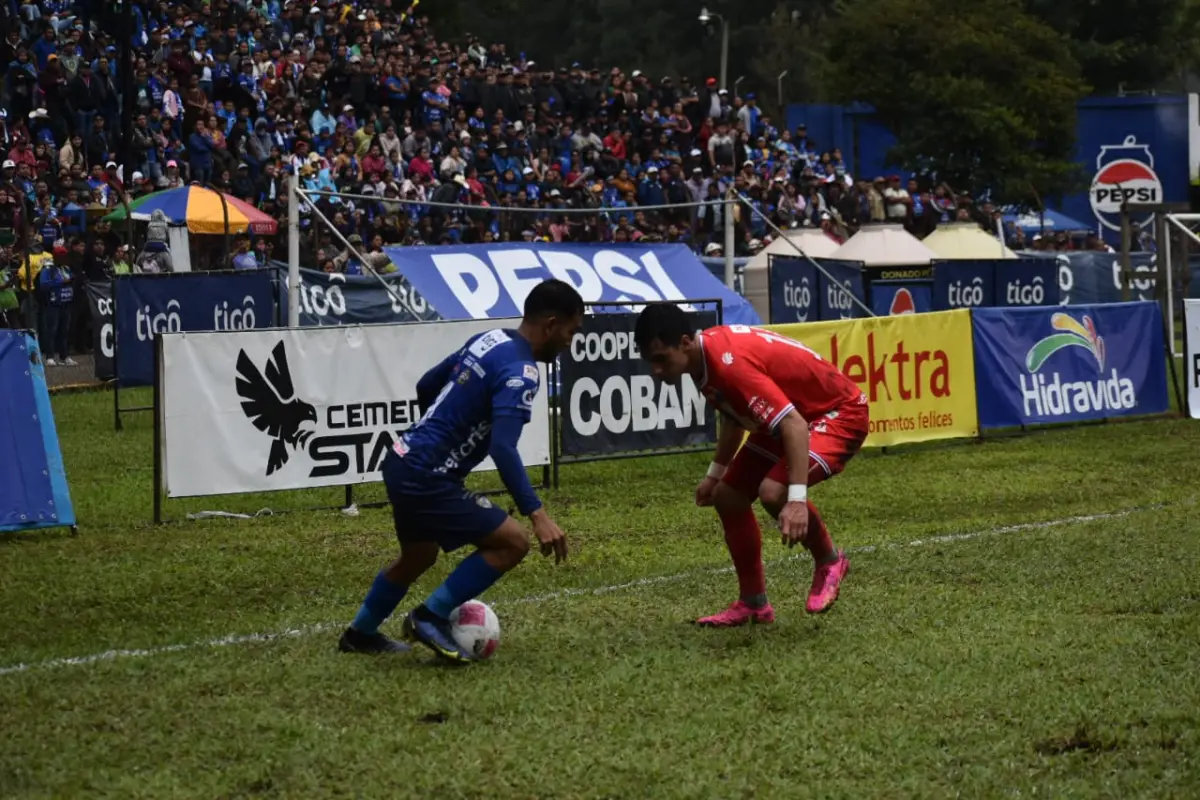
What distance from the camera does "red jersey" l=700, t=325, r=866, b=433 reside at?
8117 millimetres

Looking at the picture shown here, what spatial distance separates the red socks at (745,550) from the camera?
28.3 feet

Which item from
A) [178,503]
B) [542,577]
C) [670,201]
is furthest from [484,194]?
[542,577]

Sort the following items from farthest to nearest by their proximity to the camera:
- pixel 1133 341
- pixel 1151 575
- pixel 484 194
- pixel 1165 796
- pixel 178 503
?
pixel 484 194 < pixel 1133 341 < pixel 178 503 < pixel 1151 575 < pixel 1165 796

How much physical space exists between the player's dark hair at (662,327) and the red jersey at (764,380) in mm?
207

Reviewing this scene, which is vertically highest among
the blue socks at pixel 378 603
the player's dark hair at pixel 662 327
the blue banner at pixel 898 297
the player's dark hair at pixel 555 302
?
the player's dark hair at pixel 555 302

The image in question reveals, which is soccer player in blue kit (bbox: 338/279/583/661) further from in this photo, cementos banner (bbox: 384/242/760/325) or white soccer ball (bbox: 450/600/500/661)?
cementos banner (bbox: 384/242/760/325)

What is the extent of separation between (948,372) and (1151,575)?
7619 mm

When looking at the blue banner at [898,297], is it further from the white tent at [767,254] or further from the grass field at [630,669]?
the grass field at [630,669]

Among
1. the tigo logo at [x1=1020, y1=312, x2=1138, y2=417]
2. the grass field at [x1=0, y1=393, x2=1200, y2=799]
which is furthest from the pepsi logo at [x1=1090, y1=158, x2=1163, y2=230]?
the grass field at [x1=0, y1=393, x2=1200, y2=799]

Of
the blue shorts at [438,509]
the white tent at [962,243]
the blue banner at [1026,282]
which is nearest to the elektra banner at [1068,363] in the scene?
the blue banner at [1026,282]

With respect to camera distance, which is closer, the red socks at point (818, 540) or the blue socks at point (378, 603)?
the blue socks at point (378, 603)

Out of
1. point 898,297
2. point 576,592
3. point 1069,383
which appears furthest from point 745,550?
point 898,297

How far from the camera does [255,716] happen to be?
680 cm

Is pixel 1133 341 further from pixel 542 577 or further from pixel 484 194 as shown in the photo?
pixel 484 194
